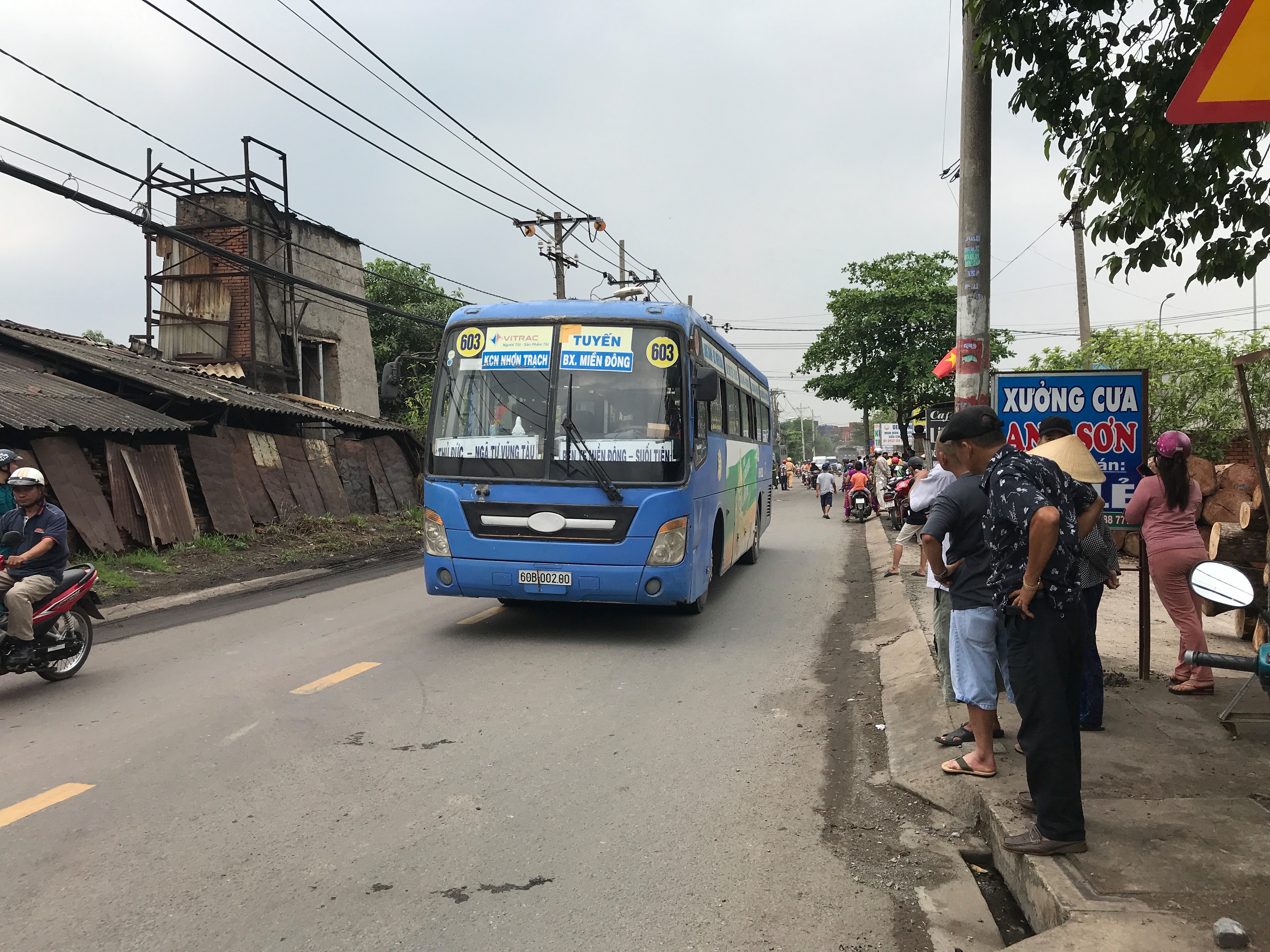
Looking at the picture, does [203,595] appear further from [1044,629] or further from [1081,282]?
[1081,282]

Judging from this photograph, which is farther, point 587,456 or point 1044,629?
point 587,456

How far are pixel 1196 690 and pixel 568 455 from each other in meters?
4.94

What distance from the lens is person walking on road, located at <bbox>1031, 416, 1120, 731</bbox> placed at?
511 centimetres

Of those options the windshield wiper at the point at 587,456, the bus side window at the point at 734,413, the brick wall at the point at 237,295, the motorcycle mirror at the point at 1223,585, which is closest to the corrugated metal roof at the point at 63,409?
the windshield wiper at the point at 587,456

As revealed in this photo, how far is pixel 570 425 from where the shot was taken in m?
8.15

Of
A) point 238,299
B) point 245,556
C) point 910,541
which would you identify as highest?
point 238,299

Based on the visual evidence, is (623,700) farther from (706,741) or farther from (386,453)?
(386,453)

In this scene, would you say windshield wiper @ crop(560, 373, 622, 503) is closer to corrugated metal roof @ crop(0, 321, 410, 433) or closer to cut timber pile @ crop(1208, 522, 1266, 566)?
cut timber pile @ crop(1208, 522, 1266, 566)

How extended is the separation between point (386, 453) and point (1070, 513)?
22.4 meters

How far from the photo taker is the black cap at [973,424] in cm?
407

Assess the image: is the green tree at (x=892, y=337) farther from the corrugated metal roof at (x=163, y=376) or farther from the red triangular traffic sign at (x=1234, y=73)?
the red triangular traffic sign at (x=1234, y=73)

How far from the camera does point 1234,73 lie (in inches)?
90.7

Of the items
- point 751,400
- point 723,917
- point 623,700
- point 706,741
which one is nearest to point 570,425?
point 623,700

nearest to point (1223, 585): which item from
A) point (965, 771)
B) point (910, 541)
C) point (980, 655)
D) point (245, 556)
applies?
point (980, 655)
